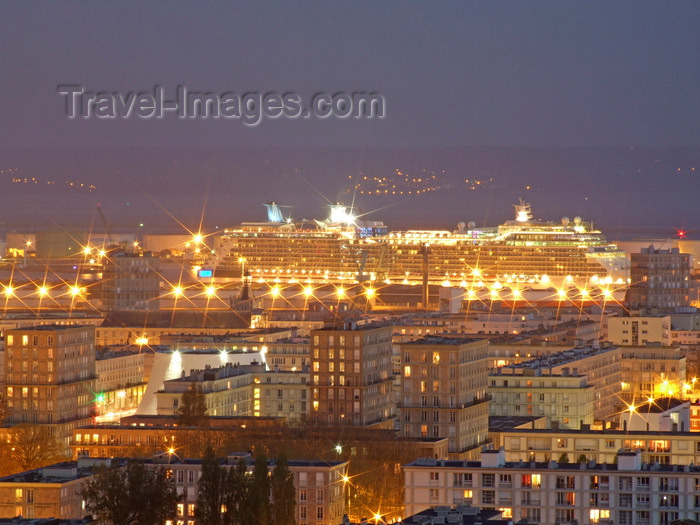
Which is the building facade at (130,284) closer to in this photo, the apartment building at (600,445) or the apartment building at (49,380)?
the apartment building at (49,380)

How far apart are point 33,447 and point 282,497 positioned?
44.5 feet

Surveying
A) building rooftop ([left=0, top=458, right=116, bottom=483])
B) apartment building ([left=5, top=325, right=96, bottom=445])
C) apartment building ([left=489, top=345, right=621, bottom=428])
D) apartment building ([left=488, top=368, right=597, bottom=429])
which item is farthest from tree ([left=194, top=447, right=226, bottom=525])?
apartment building ([left=488, top=368, right=597, bottom=429])

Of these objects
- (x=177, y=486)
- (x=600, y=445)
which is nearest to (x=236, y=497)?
(x=177, y=486)

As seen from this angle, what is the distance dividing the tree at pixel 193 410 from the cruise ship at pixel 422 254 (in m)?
58.6

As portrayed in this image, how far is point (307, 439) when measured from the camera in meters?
45.5

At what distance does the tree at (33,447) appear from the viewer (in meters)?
47.2

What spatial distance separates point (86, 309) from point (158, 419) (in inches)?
1461

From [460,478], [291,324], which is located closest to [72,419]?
[460,478]

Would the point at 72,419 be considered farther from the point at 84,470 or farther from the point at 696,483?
the point at 696,483

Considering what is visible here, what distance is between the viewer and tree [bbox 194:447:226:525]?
3569 centimetres

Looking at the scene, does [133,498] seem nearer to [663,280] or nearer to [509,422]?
[509,422]

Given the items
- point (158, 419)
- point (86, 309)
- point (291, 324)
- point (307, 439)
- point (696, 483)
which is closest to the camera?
point (696, 483)

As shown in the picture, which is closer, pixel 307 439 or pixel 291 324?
pixel 307 439

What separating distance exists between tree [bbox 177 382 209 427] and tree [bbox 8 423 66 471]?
2689 millimetres
